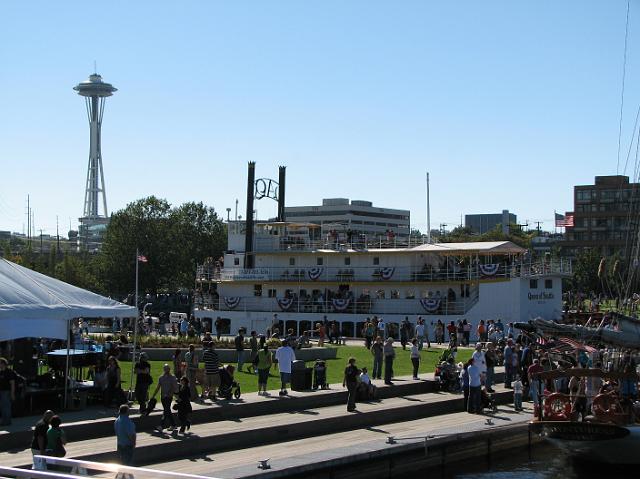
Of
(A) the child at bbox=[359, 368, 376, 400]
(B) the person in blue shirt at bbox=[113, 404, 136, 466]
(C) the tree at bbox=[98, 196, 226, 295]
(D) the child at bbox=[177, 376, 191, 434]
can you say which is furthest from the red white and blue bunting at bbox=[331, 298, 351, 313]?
(C) the tree at bbox=[98, 196, 226, 295]

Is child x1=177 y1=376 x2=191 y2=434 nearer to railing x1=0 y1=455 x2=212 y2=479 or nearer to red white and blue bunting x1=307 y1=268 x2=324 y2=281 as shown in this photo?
railing x1=0 y1=455 x2=212 y2=479

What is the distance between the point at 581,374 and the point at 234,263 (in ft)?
128

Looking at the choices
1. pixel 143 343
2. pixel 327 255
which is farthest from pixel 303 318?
pixel 143 343

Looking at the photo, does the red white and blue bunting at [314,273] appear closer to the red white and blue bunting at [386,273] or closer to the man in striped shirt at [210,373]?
the red white and blue bunting at [386,273]

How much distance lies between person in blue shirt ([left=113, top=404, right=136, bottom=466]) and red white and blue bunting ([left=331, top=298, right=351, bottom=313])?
36.1 meters

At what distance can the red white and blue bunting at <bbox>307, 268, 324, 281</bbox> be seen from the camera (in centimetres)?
5312

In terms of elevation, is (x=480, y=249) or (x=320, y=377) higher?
(x=480, y=249)

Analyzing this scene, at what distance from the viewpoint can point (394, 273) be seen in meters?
50.6

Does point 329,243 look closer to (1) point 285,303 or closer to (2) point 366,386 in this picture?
(1) point 285,303

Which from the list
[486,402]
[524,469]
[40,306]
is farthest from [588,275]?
[40,306]

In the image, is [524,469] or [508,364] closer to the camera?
[524,469]

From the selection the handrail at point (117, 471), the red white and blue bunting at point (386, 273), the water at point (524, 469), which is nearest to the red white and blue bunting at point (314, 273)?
the red white and blue bunting at point (386, 273)

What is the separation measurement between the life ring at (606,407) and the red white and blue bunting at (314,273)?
109ft

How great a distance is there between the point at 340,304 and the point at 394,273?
11.7 feet
